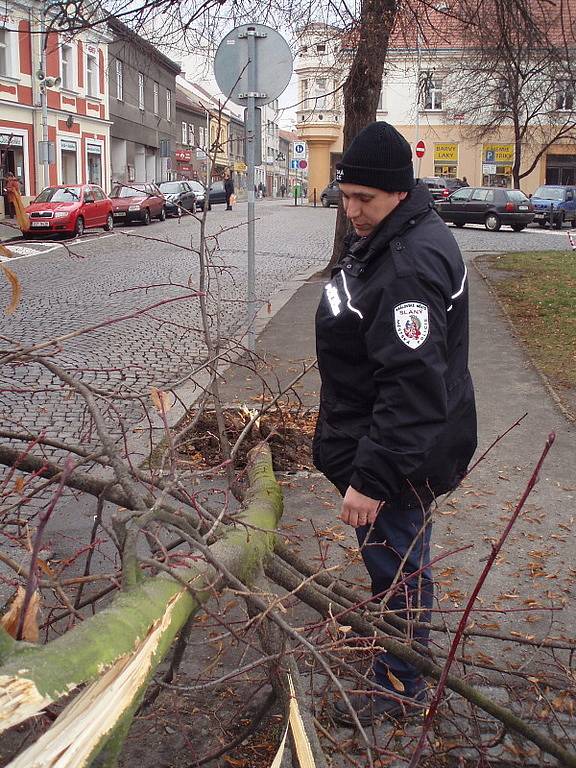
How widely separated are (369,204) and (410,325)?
47cm

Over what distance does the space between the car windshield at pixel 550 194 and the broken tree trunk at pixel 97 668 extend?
1383 inches

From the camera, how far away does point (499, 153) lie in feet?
171

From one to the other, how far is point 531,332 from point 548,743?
27.1 ft

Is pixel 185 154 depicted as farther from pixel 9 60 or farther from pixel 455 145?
pixel 455 145

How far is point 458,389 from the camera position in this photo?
292 centimetres

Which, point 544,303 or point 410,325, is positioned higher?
point 410,325

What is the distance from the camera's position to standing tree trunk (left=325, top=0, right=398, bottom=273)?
10.7m

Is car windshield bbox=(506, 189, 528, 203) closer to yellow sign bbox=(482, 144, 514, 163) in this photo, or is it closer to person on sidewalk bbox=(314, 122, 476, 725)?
yellow sign bbox=(482, 144, 514, 163)

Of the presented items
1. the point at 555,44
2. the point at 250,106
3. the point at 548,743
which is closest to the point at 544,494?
the point at 548,743

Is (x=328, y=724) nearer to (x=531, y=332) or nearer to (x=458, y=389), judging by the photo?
(x=458, y=389)

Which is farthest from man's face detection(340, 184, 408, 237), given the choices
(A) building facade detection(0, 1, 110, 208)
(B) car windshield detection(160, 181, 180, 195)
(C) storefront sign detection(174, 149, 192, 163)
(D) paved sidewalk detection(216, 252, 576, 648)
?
(B) car windshield detection(160, 181, 180, 195)

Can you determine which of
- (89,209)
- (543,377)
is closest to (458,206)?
(89,209)

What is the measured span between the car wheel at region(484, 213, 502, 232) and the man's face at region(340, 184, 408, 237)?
1151 inches

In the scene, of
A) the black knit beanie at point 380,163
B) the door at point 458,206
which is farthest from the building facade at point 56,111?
the black knit beanie at point 380,163
